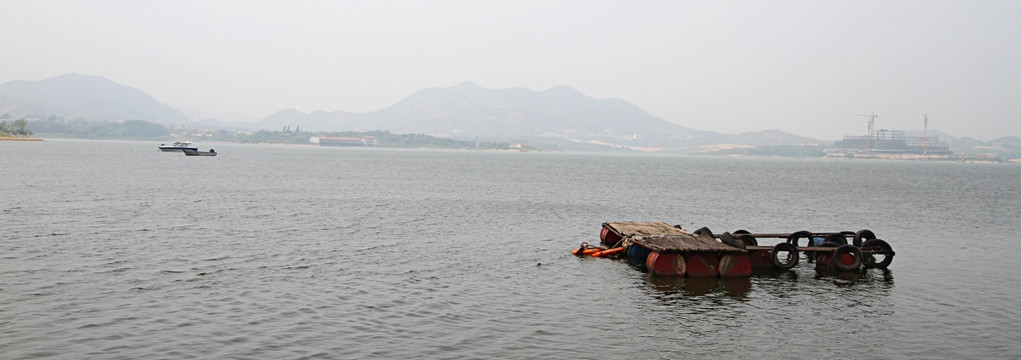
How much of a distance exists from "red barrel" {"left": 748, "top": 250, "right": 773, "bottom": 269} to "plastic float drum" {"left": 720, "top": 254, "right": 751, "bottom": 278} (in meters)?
2.70

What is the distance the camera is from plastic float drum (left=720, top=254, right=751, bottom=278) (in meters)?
33.2

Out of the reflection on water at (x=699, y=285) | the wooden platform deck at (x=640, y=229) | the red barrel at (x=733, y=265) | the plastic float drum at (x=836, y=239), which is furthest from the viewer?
the wooden platform deck at (x=640, y=229)

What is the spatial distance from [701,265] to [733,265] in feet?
4.92

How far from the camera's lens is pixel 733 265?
33281 mm

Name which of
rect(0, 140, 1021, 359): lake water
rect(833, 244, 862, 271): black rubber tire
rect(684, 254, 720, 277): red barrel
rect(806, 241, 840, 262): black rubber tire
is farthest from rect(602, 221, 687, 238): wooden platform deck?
rect(833, 244, 862, 271): black rubber tire

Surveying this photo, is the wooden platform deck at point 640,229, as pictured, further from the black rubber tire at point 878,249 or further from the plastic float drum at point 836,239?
the black rubber tire at point 878,249

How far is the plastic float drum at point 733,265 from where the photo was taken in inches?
1307

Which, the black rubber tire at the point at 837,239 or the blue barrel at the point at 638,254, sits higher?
the black rubber tire at the point at 837,239

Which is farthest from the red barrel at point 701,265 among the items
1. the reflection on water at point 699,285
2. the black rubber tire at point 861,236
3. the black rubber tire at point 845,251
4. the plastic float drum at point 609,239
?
the black rubber tire at point 861,236

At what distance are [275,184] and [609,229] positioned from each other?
60.5 m

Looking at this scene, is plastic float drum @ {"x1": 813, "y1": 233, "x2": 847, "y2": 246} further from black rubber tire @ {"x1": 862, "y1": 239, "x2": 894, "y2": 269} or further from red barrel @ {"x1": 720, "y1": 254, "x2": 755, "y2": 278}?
red barrel @ {"x1": 720, "y1": 254, "x2": 755, "y2": 278}

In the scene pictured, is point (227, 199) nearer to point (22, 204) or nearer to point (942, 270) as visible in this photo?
point (22, 204)

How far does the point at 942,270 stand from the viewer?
123 ft

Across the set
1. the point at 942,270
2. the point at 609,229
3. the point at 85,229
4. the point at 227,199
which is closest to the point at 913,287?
the point at 942,270
